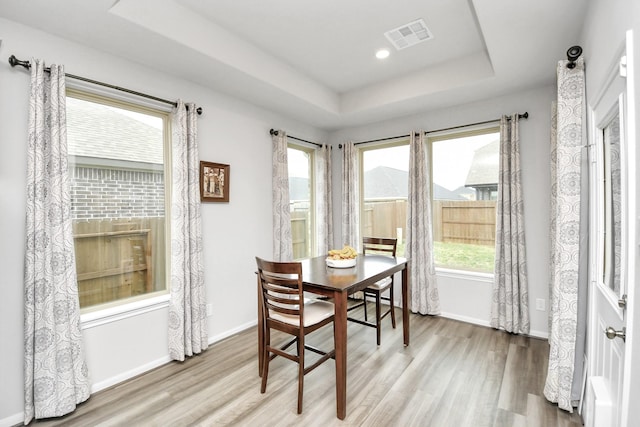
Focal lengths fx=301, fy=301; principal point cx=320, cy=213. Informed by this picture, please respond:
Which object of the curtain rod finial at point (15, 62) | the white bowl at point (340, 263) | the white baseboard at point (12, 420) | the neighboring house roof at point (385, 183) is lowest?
the white baseboard at point (12, 420)

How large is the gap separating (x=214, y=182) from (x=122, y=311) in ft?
4.49

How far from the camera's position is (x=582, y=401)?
1.94 m

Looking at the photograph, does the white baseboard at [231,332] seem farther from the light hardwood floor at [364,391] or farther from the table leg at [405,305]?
the table leg at [405,305]

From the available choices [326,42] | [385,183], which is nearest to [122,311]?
[326,42]

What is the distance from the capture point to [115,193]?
2471 millimetres

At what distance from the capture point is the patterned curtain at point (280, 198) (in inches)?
146

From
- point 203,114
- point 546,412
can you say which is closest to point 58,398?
point 203,114

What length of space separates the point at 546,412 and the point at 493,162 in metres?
2.46

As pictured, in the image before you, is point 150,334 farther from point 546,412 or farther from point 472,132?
point 472,132

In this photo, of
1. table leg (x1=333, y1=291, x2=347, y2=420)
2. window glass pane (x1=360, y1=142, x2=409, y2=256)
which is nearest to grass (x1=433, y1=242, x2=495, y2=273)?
window glass pane (x1=360, y1=142, x2=409, y2=256)

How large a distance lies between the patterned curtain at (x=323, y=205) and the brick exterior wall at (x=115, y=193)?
7.41ft

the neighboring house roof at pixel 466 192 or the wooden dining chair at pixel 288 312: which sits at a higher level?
the neighboring house roof at pixel 466 192

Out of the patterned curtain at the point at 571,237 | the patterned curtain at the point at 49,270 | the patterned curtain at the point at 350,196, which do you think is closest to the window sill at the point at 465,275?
the patterned curtain at the point at 350,196

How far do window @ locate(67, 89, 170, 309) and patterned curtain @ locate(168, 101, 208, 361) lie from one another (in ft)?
0.65
